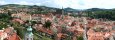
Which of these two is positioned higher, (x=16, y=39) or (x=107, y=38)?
(x=16, y=39)

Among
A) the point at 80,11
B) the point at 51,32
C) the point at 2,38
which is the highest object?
the point at 2,38

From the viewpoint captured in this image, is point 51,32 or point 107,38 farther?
point 51,32

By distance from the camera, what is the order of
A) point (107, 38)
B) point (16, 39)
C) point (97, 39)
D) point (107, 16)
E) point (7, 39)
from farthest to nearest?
point (107, 16)
point (107, 38)
point (97, 39)
point (7, 39)
point (16, 39)

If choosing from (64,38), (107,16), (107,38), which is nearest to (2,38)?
(64,38)

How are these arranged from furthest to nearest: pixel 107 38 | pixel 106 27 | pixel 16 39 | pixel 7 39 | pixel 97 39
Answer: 1. pixel 106 27
2. pixel 107 38
3. pixel 97 39
4. pixel 7 39
5. pixel 16 39

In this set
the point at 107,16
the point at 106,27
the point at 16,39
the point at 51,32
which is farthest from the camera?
the point at 107,16

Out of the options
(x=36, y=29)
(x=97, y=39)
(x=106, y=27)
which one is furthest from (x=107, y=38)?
(x=106, y=27)

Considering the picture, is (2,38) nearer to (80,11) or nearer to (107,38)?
(107,38)

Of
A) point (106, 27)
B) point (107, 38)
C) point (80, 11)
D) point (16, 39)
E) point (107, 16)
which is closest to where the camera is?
point (16, 39)

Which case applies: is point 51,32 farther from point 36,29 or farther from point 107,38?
point 107,38
